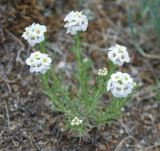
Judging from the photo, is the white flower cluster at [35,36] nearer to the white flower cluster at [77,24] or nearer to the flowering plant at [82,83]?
the flowering plant at [82,83]

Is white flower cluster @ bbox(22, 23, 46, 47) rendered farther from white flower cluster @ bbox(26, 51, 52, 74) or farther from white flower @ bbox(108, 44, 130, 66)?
white flower @ bbox(108, 44, 130, 66)

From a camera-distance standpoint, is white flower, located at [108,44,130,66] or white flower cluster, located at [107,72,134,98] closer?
white flower cluster, located at [107,72,134,98]

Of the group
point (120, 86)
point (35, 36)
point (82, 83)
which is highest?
point (35, 36)

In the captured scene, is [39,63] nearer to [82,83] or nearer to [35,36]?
[35,36]

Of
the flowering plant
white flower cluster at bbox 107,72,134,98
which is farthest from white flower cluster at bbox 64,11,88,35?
white flower cluster at bbox 107,72,134,98

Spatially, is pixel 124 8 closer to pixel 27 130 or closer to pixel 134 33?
pixel 134 33

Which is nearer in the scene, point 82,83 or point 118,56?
point 118,56

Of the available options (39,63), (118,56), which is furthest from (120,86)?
(39,63)
